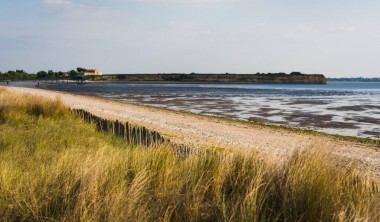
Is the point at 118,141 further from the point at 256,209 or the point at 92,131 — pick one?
the point at 256,209

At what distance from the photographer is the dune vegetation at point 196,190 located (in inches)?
156


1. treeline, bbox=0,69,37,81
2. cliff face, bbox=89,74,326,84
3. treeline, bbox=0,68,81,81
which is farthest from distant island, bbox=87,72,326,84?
treeline, bbox=0,69,37,81

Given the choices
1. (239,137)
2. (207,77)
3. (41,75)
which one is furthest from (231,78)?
(239,137)

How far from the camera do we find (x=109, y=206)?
13.3 feet

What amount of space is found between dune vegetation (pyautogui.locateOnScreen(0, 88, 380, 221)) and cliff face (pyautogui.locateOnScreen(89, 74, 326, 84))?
168 meters

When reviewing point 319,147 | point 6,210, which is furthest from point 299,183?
point 6,210

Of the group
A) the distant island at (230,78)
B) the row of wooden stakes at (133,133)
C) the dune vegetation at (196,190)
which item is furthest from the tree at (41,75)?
the dune vegetation at (196,190)

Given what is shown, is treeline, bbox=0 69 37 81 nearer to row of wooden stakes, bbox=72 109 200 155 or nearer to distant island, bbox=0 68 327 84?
distant island, bbox=0 68 327 84

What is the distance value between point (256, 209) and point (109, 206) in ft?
5.16

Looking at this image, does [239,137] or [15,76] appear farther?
[15,76]

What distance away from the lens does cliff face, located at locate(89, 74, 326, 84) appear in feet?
568

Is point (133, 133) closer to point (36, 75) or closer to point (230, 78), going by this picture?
point (36, 75)

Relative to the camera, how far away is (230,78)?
190625 mm

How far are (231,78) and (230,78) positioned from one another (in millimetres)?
537
